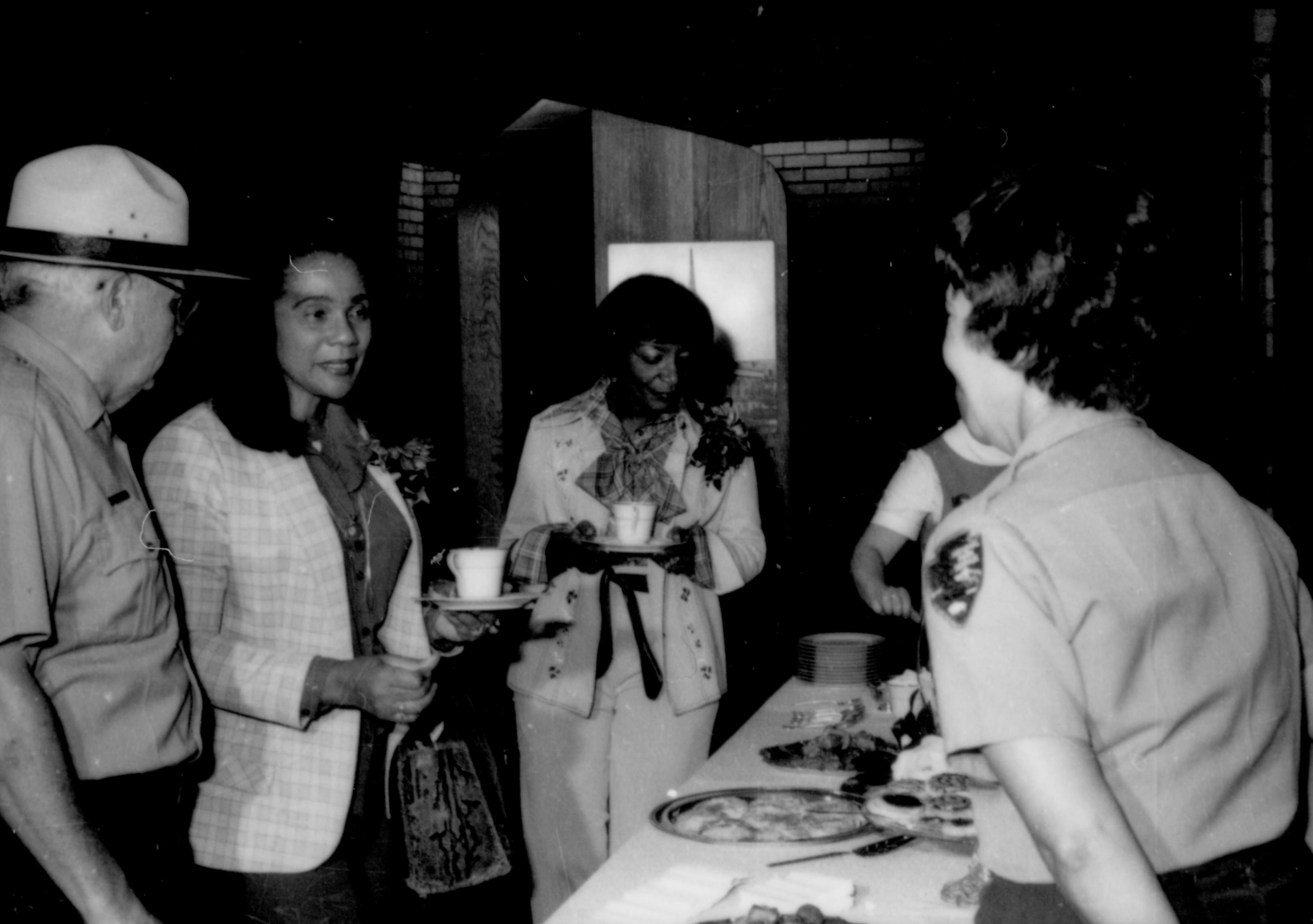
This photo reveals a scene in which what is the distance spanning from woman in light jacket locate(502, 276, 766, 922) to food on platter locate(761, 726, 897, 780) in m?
0.70

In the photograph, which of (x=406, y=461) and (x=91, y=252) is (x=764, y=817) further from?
(x=91, y=252)

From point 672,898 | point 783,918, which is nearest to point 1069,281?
point 783,918

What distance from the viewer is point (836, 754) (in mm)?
2818

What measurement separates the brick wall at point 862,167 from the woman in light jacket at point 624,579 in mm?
4158

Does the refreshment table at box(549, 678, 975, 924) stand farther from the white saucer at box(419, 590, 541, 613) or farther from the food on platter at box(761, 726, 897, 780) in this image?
the white saucer at box(419, 590, 541, 613)

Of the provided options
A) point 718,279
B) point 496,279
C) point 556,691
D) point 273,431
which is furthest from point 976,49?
point 273,431

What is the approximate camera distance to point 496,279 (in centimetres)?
572

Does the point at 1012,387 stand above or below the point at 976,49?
below

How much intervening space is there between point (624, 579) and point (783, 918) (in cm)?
189

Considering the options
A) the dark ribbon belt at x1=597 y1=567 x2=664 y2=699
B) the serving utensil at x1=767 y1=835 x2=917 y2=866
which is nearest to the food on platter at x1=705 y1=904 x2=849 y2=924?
the serving utensil at x1=767 y1=835 x2=917 y2=866

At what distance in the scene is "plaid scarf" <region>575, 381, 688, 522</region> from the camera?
3.85 m

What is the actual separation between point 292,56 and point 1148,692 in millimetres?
2883

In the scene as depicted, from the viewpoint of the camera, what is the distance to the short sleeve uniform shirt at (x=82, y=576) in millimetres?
1654

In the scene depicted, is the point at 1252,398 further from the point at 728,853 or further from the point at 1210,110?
the point at 728,853
